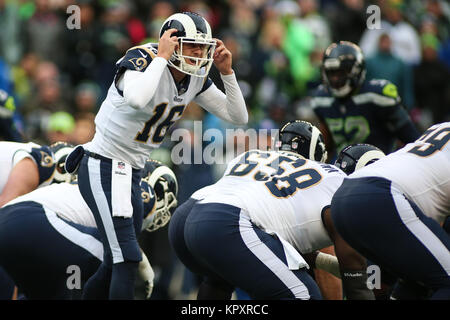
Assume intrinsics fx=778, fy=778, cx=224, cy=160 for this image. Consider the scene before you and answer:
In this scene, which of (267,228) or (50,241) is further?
(50,241)

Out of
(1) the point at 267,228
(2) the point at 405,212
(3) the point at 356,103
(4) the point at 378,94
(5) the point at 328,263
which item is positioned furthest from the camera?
(3) the point at 356,103

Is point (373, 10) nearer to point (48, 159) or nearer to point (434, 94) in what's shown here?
point (434, 94)

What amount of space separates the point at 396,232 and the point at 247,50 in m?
7.48

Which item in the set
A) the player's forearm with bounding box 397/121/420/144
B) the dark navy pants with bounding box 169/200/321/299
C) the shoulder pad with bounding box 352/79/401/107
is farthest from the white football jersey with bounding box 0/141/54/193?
the player's forearm with bounding box 397/121/420/144

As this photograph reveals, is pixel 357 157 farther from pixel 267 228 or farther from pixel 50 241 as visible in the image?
pixel 50 241

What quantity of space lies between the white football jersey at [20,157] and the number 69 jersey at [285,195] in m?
1.34

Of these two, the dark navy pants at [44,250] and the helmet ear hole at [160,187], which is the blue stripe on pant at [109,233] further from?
the helmet ear hole at [160,187]

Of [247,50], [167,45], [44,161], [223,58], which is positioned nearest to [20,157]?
[44,161]

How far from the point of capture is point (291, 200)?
4496 millimetres

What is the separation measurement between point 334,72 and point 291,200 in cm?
300

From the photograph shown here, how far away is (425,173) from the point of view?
425 cm

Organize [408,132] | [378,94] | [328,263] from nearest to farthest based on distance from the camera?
[328,263] < [408,132] < [378,94]

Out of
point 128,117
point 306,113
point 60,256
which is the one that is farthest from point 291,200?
point 306,113

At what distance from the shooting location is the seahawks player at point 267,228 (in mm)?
4352
